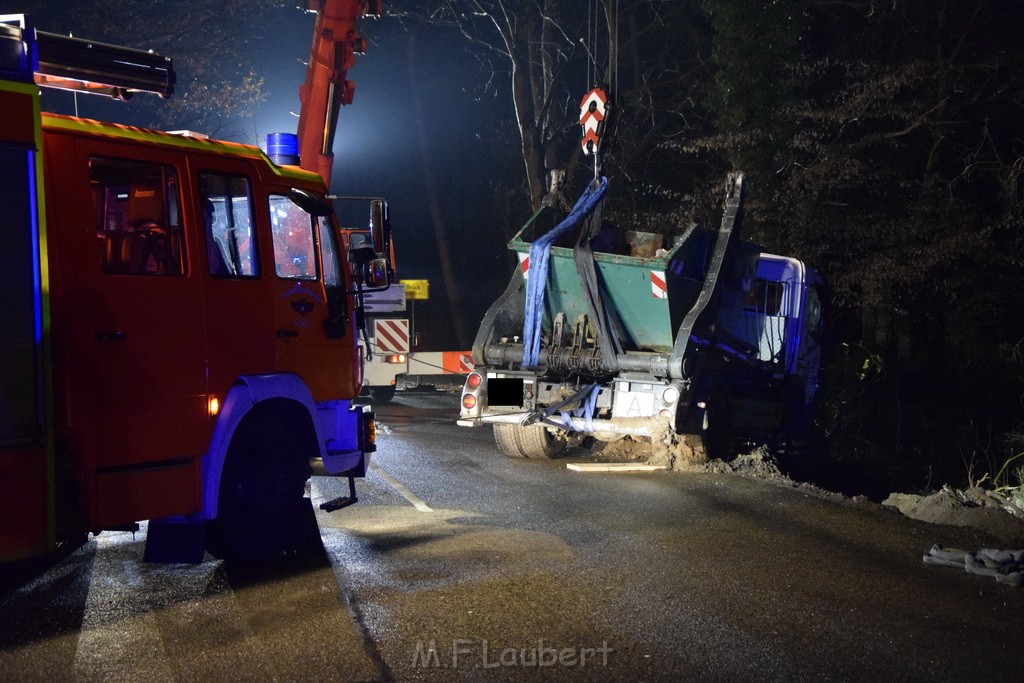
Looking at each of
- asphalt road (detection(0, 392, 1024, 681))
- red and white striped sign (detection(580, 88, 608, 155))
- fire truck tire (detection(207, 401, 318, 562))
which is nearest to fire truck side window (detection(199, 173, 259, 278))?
fire truck tire (detection(207, 401, 318, 562))

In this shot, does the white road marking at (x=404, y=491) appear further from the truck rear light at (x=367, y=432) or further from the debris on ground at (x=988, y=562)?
the debris on ground at (x=988, y=562)

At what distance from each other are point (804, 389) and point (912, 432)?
628 cm

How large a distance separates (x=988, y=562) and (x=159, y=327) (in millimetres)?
5080

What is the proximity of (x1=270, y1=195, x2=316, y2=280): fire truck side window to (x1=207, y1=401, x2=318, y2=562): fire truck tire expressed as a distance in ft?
2.90

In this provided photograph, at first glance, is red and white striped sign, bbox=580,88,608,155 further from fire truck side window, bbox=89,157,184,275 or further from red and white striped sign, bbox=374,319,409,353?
fire truck side window, bbox=89,157,184,275

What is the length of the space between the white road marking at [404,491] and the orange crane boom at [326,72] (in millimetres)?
3967

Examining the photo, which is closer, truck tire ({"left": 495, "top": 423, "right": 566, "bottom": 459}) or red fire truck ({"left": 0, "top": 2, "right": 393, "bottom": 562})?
red fire truck ({"left": 0, "top": 2, "right": 393, "bottom": 562})

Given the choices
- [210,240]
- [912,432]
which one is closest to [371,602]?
[210,240]

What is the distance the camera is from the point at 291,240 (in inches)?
250

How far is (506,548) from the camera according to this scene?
658 centimetres

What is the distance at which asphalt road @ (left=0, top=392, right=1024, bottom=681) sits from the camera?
448cm

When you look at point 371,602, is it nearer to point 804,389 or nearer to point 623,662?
point 623,662

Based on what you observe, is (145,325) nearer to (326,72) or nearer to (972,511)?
(972,511)

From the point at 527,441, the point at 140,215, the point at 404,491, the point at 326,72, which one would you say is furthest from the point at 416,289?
the point at 140,215
